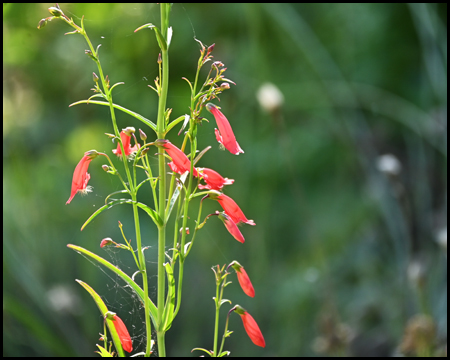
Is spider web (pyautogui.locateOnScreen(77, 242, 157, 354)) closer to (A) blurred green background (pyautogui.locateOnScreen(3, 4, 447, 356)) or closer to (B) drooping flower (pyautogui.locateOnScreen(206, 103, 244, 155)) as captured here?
(A) blurred green background (pyautogui.locateOnScreen(3, 4, 447, 356))

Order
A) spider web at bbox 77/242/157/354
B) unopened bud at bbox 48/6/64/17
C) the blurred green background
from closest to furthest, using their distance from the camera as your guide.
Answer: unopened bud at bbox 48/6/64/17
spider web at bbox 77/242/157/354
the blurred green background

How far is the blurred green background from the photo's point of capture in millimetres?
1413

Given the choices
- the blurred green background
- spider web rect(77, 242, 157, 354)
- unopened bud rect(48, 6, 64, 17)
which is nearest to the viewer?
unopened bud rect(48, 6, 64, 17)

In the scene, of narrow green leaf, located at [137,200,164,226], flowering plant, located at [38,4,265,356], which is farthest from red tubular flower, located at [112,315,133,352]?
narrow green leaf, located at [137,200,164,226]

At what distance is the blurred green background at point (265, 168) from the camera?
1413mm

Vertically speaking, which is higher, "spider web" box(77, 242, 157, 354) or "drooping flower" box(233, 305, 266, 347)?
"drooping flower" box(233, 305, 266, 347)

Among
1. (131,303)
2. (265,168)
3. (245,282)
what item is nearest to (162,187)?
(245,282)

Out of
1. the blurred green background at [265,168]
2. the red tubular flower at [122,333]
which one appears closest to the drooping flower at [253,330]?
the red tubular flower at [122,333]

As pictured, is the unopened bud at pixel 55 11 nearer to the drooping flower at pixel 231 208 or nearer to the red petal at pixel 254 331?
the drooping flower at pixel 231 208

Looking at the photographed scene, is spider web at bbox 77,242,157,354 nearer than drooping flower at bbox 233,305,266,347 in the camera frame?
No

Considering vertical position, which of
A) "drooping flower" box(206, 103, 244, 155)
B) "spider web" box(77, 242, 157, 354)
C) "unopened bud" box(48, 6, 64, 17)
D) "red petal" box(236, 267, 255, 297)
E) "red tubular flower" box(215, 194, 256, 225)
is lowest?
"spider web" box(77, 242, 157, 354)

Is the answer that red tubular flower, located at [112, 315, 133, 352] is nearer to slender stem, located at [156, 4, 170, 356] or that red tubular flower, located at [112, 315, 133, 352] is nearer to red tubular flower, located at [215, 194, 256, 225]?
slender stem, located at [156, 4, 170, 356]

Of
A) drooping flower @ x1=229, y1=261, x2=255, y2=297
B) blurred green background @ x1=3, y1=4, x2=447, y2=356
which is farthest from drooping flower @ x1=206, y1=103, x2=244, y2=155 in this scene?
blurred green background @ x1=3, y1=4, x2=447, y2=356

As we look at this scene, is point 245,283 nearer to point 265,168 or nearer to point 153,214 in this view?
point 153,214
